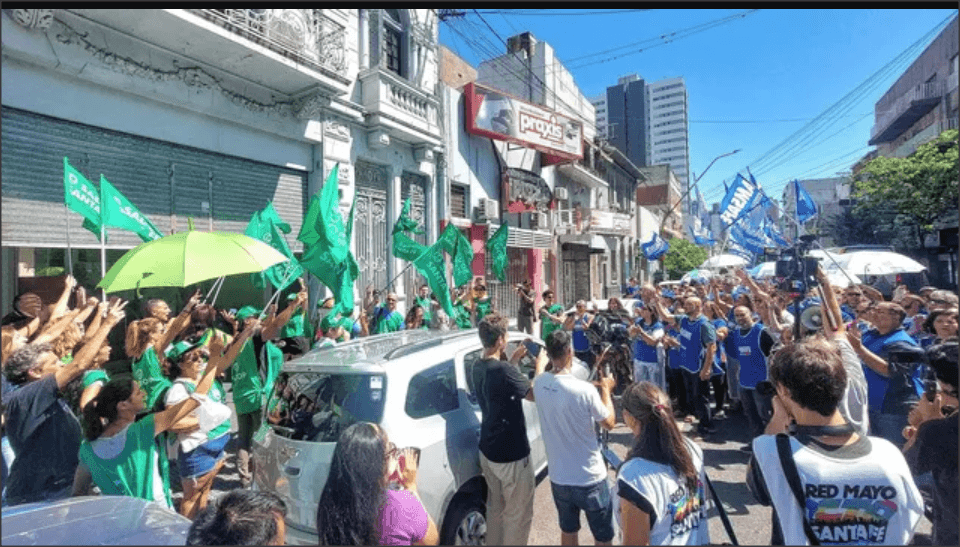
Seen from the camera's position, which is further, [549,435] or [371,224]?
[371,224]

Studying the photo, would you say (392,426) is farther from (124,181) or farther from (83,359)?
(124,181)

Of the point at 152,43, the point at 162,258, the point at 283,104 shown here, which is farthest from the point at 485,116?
the point at 162,258

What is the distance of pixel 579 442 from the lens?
2748mm

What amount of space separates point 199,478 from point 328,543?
2191 mm

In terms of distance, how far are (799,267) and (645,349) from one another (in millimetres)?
2228

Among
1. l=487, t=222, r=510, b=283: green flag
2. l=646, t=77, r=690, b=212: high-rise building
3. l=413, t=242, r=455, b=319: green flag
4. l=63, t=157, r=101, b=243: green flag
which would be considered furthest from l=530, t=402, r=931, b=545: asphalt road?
l=646, t=77, r=690, b=212: high-rise building

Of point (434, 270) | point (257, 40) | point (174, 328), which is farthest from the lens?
point (257, 40)

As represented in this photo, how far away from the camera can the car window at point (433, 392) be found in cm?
299

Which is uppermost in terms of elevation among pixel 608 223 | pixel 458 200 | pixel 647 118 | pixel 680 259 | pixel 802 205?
pixel 647 118

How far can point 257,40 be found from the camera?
24.5ft

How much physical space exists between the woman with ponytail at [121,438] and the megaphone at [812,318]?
16.4 ft

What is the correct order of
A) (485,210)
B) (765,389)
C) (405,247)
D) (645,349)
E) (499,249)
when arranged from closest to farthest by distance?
(765,389), (645,349), (405,247), (499,249), (485,210)

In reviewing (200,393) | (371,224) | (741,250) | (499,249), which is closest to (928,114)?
(741,250)

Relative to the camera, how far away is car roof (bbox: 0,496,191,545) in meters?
1.87
